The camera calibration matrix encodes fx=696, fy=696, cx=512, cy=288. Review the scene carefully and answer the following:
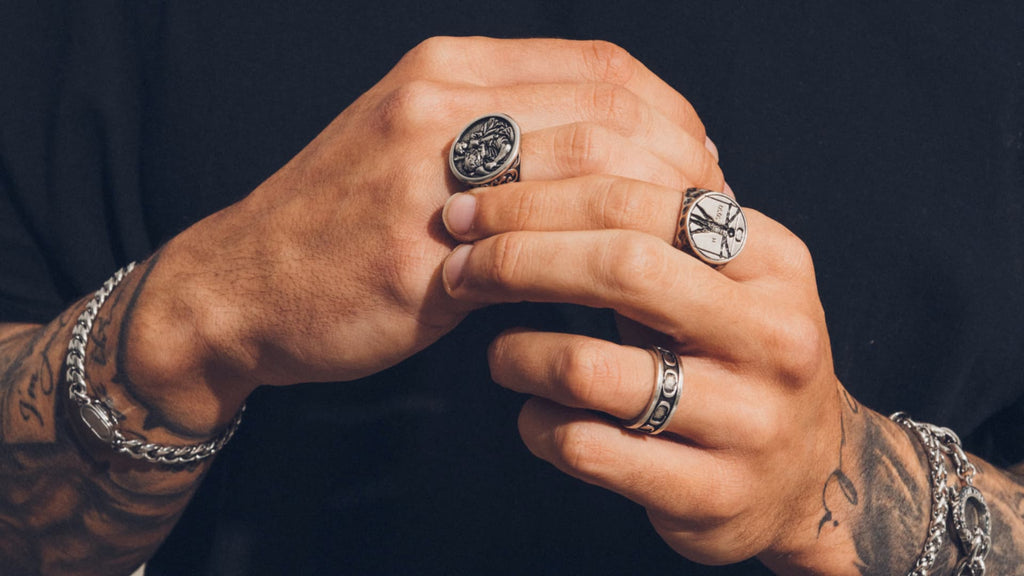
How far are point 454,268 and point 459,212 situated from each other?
0.23ft

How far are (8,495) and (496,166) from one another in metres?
1.21

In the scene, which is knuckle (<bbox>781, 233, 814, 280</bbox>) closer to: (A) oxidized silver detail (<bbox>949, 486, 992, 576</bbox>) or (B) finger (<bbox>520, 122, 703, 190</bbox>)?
(B) finger (<bbox>520, 122, 703, 190</bbox>)

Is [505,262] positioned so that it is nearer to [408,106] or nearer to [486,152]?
[486,152]

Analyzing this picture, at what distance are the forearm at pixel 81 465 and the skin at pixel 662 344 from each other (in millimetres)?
654

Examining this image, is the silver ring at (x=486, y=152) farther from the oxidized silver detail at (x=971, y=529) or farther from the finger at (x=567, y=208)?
the oxidized silver detail at (x=971, y=529)

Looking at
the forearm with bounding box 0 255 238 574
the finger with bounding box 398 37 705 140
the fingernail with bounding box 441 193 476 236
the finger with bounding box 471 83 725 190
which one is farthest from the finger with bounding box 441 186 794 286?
the forearm with bounding box 0 255 238 574

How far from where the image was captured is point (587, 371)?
800 millimetres

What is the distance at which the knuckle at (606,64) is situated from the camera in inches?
39.3

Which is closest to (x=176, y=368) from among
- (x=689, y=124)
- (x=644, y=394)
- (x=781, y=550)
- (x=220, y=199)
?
(x=220, y=199)

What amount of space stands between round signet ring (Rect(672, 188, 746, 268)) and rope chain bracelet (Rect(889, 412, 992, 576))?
2.22 feet

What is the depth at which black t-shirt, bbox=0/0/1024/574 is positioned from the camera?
1341 mm

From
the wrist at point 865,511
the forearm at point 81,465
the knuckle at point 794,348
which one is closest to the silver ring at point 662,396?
the knuckle at point 794,348

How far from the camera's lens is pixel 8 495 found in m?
1.35

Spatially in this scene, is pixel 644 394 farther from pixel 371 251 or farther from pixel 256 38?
pixel 256 38
